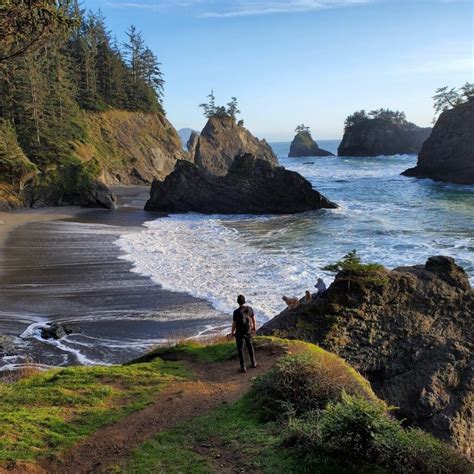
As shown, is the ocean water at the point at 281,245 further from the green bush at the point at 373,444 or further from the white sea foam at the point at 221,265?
the green bush at the point at 373,444

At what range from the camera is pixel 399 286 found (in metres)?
11.6

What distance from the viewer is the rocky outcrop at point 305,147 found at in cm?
16100

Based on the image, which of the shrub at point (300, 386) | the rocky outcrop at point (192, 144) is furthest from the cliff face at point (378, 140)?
the shrub at point (300, 386)

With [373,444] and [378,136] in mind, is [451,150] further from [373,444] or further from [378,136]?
[373,444]

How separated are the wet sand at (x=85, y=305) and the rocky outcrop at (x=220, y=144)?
65.1 metres

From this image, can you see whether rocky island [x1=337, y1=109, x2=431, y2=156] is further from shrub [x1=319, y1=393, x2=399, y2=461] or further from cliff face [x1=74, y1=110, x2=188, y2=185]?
shrub [x1=319, y1=393, x2=399, y2=461]

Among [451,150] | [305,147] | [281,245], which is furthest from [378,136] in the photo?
[281,245]

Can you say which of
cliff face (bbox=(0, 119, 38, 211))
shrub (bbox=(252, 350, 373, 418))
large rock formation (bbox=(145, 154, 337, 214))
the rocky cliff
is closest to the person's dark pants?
shrub (bbox=(252, 350, 373, 418))

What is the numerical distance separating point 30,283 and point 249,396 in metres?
14.1

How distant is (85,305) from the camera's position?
16719 mm

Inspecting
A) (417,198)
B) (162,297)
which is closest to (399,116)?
(417,198)

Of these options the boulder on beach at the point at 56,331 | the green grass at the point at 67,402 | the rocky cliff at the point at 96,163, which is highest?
the rocky cliff at the point at 96,163

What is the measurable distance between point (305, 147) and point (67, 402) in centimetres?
16239

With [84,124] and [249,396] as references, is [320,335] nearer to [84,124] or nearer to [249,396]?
[249,396]
